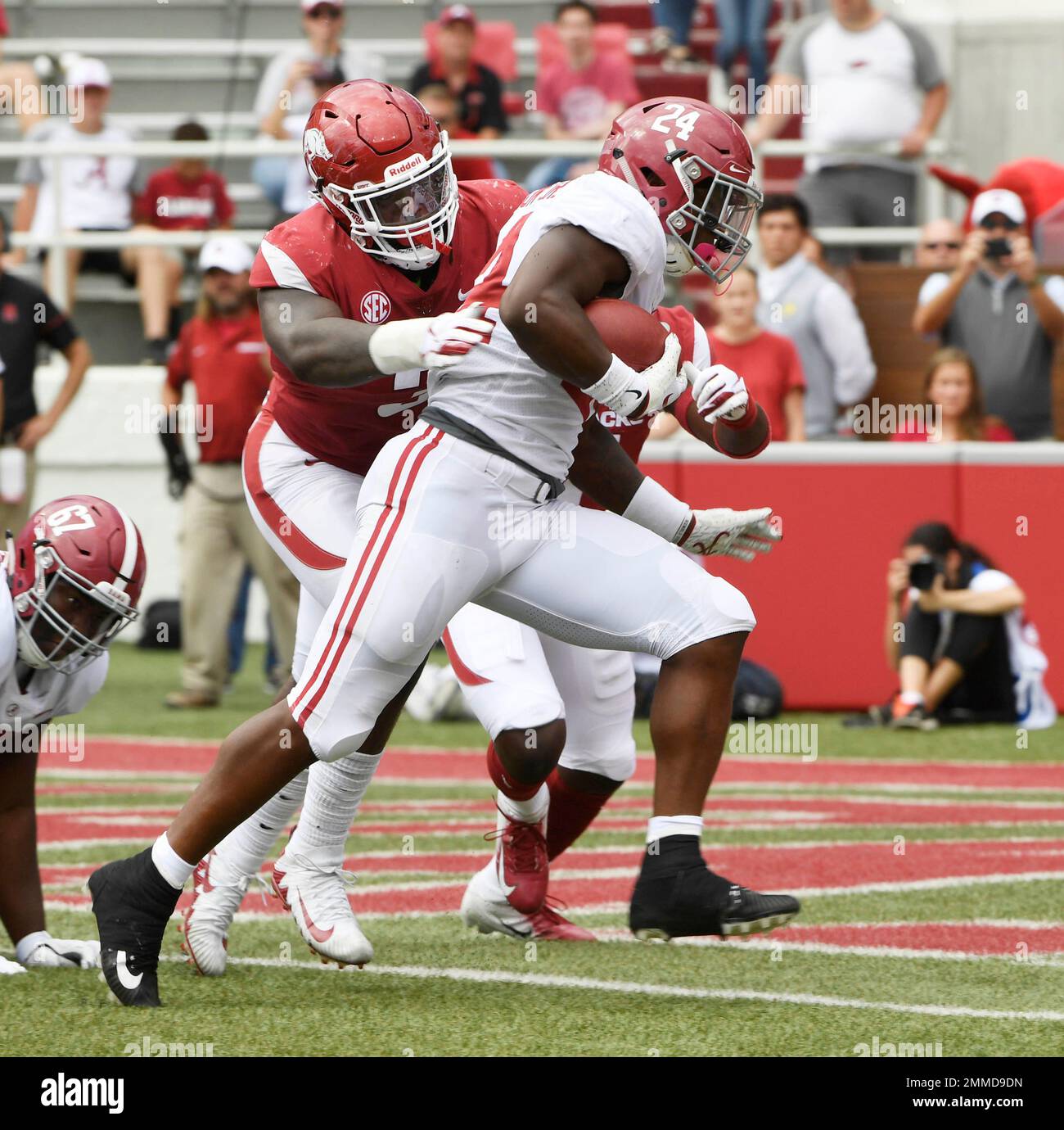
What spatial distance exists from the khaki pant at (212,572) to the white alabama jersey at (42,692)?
4.90 metres

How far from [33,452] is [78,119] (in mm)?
3370

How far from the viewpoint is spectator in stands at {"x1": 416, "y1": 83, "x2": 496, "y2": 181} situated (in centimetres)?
1081

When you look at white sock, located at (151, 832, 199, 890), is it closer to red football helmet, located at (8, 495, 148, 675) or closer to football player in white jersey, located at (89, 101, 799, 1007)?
football player in white jersey, located at (89, 101, 799, 1007)

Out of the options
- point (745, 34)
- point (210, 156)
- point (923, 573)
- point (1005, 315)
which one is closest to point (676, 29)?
point (745, 34)

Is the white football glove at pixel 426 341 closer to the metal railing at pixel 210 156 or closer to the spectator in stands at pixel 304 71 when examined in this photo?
the metal railing at pixel 210 156

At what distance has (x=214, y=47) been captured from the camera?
14773 mm

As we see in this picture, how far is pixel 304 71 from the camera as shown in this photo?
1196 centimetres

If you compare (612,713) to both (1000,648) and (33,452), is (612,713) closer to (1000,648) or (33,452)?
(1000,648)

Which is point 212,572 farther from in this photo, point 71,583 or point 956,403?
point 71,583

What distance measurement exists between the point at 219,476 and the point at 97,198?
11.5 feet

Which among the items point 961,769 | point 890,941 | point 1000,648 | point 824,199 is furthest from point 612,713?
point 824,199

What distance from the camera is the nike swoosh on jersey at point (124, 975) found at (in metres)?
3.90

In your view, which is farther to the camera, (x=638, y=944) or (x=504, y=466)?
(x=638, y=944)

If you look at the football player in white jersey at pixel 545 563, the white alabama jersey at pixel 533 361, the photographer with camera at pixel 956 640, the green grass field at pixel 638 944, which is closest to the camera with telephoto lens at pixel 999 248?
the photographer with camera at pixel 956 640
